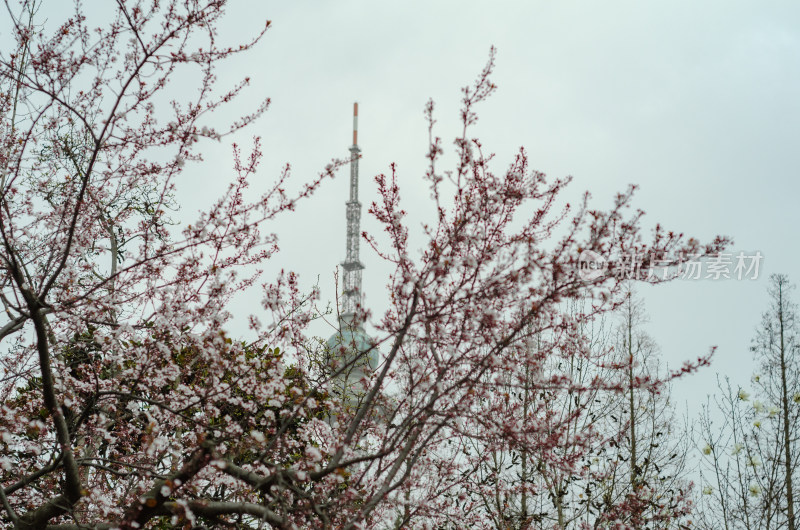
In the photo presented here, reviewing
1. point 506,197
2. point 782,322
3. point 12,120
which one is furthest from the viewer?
point 782,322

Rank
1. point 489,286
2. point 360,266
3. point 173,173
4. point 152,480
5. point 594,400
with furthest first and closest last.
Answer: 1. point 360,266
2. point 594,400
3. point 152,480
4. point 173,173
5. point 489,286

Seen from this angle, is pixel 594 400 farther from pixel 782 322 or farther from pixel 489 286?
pixel 782 322

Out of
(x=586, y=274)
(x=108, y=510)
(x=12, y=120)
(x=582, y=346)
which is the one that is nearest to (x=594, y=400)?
(x=582, y=346)

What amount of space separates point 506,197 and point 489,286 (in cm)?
67

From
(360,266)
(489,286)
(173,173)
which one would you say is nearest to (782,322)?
(489,286)

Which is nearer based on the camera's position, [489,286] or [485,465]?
[489,286]

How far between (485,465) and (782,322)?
7123 mm

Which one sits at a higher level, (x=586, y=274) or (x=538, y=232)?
(x=538, y=232)

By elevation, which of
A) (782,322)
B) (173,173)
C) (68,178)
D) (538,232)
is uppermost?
(782,322)

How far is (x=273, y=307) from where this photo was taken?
4.53 m

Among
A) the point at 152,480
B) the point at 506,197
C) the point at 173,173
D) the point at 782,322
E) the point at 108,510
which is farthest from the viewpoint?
the point at 782,322

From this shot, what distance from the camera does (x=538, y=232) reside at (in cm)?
416

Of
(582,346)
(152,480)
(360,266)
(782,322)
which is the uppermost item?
(360,266)

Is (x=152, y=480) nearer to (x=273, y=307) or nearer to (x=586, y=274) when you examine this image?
(x=273, y=307)
